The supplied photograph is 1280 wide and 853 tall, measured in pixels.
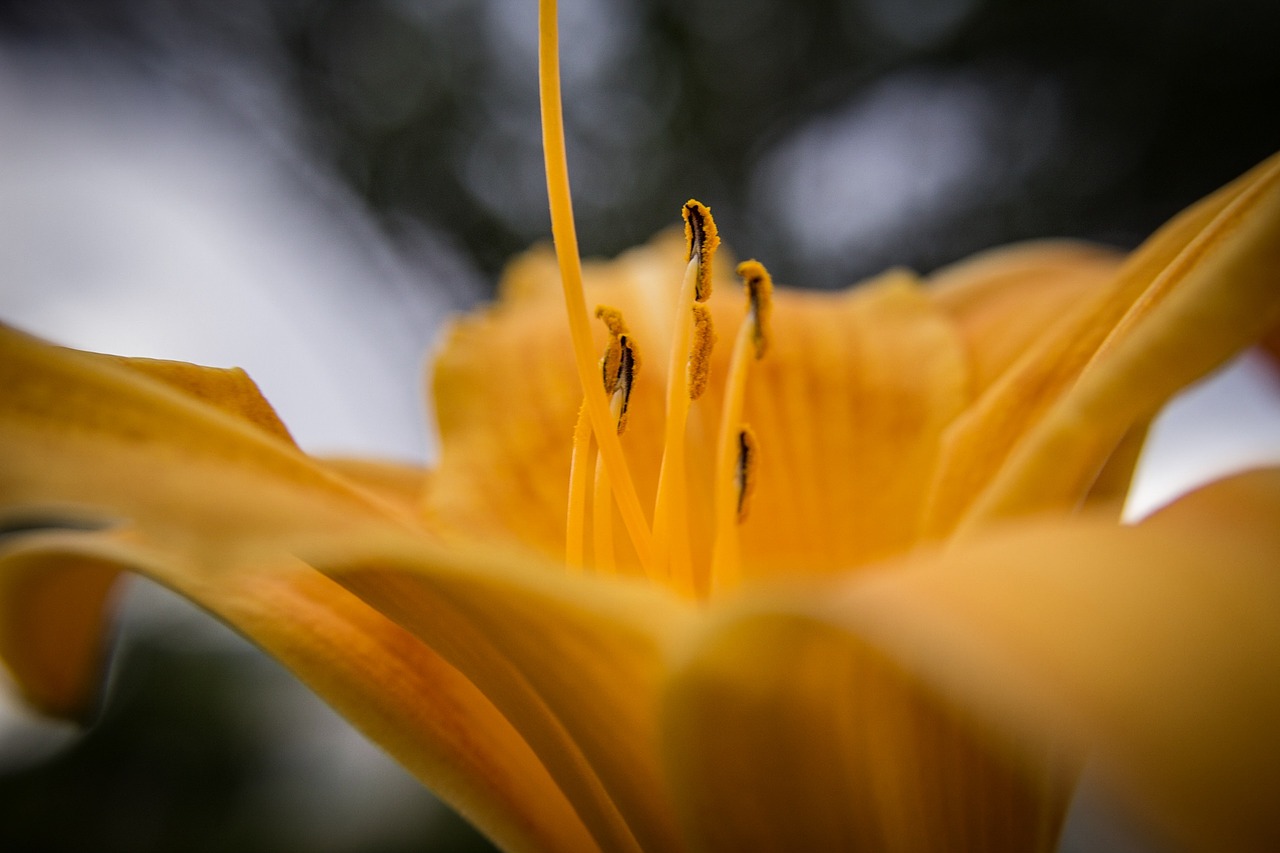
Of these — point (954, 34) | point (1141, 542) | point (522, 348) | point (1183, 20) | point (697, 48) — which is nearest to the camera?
point (1141, 542)

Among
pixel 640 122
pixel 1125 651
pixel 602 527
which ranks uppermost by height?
pixel 640 122

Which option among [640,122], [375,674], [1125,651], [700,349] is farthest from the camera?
[640,122]

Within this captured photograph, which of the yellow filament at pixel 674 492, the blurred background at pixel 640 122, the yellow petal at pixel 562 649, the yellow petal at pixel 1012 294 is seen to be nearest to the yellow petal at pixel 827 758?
the yellow petal at pixel 562 649

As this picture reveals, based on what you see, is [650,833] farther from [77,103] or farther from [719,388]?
[77,103]

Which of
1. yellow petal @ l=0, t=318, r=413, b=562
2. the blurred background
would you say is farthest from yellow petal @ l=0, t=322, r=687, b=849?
the blurred background

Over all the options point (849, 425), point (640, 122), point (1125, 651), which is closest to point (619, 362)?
point (849, 425)

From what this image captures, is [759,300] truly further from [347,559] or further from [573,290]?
[347,559]

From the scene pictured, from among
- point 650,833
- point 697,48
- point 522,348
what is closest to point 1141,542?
point 650,833

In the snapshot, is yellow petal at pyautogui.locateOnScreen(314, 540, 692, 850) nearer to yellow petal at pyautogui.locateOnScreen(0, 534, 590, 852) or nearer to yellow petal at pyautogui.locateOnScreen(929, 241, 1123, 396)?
yellow petal at pyautogui.locateOnScreen(0, 534, 590, 852)
